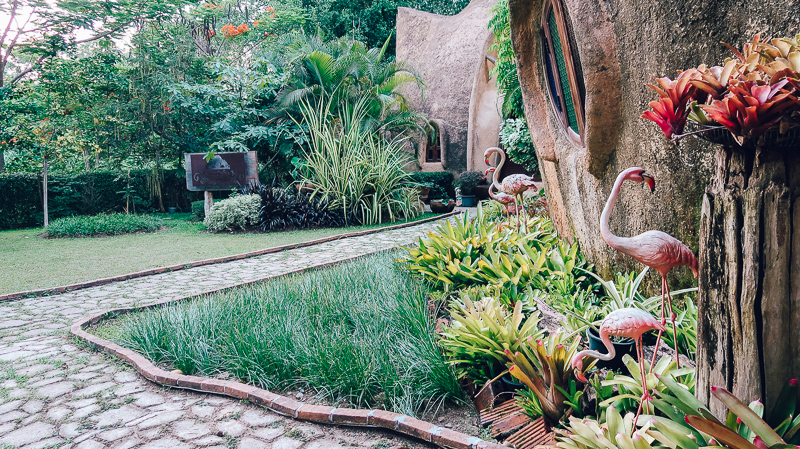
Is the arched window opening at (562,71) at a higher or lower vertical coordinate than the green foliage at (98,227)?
higher

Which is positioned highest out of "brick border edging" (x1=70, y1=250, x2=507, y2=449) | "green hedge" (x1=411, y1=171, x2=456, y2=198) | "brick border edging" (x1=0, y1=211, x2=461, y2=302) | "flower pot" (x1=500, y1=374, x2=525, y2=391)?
"green hedge" (x1=411, y1=171, x2=456, y2=198)

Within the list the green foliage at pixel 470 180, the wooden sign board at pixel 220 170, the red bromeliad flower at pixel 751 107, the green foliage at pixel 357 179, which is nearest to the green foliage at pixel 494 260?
the red bromeliad flower at pixel 751 107

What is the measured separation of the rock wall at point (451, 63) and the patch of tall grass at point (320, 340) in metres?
12.1

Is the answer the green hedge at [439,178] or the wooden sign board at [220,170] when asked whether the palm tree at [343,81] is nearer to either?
the green hedge at [439,178]

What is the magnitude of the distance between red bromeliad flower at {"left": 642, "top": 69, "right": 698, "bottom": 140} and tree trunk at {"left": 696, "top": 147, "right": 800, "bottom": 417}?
18 centimetres

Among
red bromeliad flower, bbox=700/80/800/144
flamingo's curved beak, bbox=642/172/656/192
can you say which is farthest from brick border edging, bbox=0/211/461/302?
red bromeliad flower, bbox=700/80/800/144

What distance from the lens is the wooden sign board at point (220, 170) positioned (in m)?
11.7

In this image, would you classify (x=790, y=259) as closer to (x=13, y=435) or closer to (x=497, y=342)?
(x=497, y=342)

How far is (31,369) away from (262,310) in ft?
5.42

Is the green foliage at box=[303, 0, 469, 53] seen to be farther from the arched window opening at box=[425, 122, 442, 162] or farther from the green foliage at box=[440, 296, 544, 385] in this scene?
the green foliage at box=[440, 296, 544, 385]

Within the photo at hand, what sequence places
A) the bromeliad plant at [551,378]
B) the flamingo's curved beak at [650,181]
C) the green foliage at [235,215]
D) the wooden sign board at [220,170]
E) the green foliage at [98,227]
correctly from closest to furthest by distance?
1. the flamingo's curved beak at [650,181]
2. the bromeliad plant at [551,378]
3. the green foliage at [235,215]
4. the green foliage at [98,227]
5. the wooden sign board at [220,170]

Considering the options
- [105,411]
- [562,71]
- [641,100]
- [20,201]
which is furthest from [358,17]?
[105,411]

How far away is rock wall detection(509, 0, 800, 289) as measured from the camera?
2.46 metres

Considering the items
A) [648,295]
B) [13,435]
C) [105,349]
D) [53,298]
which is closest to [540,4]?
[648,295]
